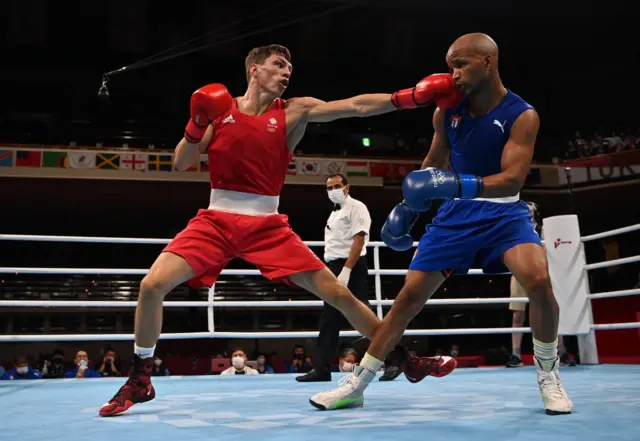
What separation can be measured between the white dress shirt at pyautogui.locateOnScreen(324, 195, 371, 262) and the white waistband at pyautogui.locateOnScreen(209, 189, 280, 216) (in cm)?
157

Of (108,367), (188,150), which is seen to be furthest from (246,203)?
(108,367)

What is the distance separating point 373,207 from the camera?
14078mm

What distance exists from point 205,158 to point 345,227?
890 centimetres

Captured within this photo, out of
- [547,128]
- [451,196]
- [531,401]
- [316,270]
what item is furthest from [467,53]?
[547,128]

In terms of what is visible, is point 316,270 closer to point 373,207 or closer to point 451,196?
point 451,196

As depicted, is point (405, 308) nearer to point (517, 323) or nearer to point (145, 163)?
point (517, 323)

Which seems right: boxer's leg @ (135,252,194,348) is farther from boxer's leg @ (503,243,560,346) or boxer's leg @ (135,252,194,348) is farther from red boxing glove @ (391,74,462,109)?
boxer's leg @ (503,243,560,346)

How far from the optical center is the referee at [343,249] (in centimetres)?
375

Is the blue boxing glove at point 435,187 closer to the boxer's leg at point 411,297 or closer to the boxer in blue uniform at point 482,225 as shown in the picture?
the boxer in blue uniform at point 482,225

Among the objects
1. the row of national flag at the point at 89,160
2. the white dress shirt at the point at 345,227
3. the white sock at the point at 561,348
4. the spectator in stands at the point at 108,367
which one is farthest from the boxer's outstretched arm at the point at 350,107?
the row of national flag at the point at 89,160

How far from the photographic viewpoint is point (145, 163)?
40.0 feet

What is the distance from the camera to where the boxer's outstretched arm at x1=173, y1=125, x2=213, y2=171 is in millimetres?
2305

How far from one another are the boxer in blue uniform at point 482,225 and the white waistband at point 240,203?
474 millimetres

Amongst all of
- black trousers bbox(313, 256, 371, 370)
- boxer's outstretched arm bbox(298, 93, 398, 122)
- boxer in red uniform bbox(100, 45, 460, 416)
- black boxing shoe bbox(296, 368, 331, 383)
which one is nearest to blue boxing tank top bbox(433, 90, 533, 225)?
boxer in red uniform bbox(100, 45, 460, 416)
